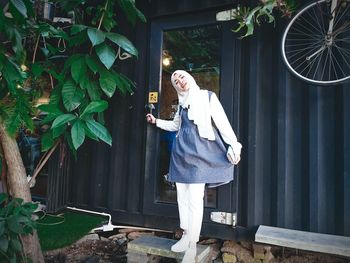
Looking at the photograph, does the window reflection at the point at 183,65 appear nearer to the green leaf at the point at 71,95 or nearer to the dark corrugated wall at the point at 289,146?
the dark corrugated wall at the point at 289,146

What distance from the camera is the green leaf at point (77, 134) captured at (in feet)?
6.40

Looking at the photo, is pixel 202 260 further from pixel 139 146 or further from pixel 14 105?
pixel 14 105

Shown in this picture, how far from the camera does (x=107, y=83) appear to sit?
7.56 ft

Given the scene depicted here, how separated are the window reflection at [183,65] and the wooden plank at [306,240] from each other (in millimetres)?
647

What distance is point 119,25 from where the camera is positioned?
10.0 ft

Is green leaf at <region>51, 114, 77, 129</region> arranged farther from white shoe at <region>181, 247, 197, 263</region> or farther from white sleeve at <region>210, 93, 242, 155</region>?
white shoe at <region>181, 247, 197, 263</region>

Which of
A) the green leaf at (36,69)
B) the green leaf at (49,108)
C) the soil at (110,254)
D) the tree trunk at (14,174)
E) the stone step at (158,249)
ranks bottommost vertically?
the soil at (110,254)

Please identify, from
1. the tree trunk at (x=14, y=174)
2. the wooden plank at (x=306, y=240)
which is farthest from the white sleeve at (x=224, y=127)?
the tree trunk at (x=14, y=174)

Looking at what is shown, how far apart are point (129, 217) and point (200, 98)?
149 centimetres

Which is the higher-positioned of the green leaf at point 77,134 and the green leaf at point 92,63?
the green leaf at point 92,63

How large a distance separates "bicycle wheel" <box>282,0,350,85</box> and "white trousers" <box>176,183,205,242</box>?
3.89 feet

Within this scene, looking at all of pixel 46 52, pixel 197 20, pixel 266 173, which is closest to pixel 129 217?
pixel 266 173

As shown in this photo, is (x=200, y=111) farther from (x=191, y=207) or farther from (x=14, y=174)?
(x=14, y=174)

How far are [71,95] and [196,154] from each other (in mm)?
1105
